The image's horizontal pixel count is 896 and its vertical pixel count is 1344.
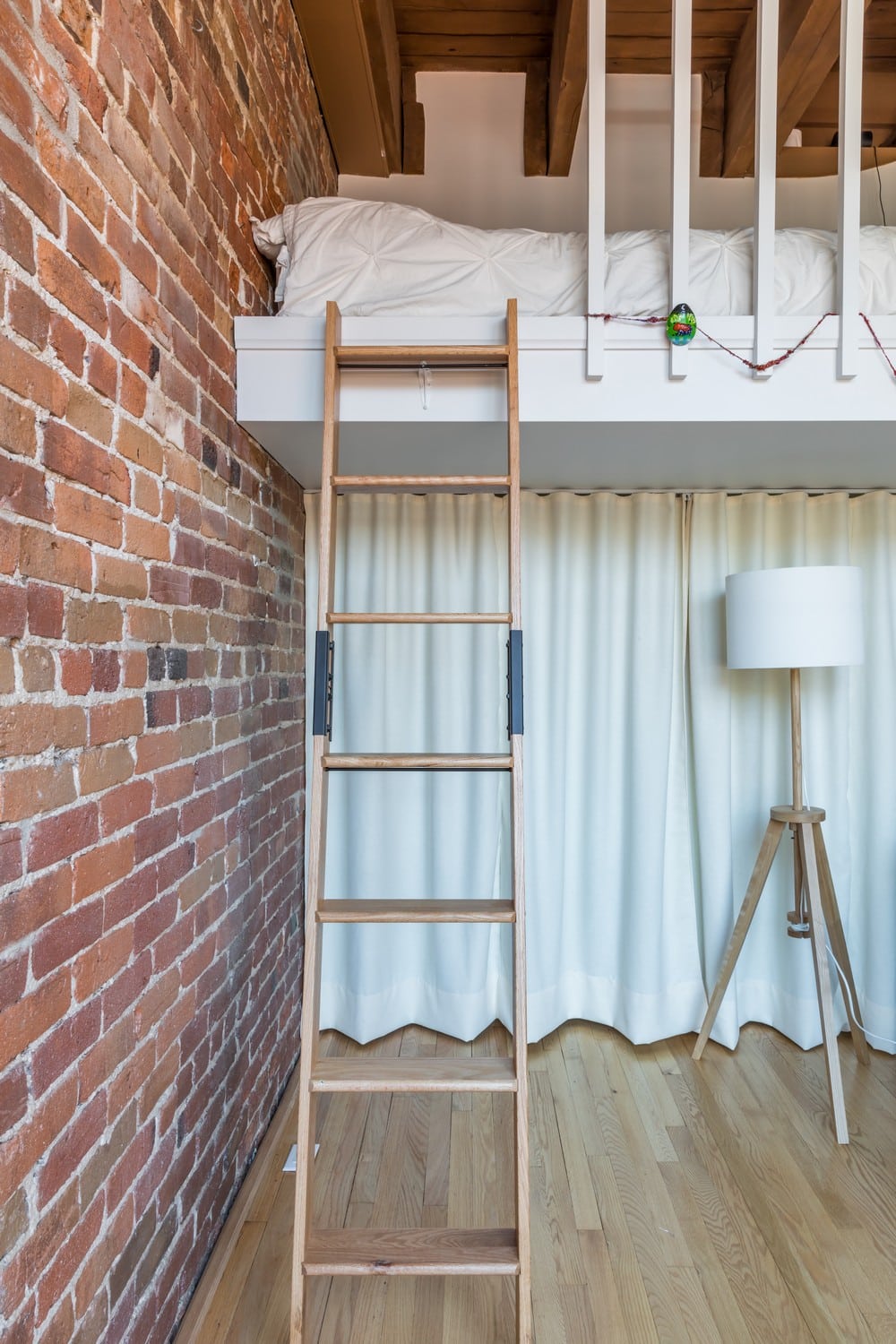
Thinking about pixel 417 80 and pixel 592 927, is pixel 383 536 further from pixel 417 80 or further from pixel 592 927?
pixel 417 80

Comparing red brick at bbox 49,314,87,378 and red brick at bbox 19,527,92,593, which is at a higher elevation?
red brick at bbox 49,314,87,378

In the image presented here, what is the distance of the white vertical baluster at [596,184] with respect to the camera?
193cm

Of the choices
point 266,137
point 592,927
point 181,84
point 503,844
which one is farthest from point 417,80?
point 592,927

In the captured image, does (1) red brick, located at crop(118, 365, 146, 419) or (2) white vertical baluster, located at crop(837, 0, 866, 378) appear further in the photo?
(2) white vertical baluster, located at crop(837, 0, 866, 378)

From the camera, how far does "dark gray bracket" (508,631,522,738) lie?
1.78 metres

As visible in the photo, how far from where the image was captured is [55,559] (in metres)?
1.13

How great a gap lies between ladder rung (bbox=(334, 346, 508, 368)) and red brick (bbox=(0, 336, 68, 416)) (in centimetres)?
89

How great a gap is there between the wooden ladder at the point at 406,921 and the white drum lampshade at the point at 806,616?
104 cm

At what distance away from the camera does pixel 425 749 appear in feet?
9.91

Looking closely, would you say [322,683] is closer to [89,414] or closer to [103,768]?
[103,768]

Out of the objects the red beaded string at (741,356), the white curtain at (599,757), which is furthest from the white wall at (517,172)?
the red beaded string at (741,356)

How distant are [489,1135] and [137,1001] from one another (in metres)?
1.41

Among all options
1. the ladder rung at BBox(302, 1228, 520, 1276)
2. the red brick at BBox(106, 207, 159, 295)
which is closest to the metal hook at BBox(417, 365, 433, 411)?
the red brick at BBox(106, 207, 159, 295)

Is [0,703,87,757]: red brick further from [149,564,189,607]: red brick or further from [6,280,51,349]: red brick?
[6,280,51,349]: red brick
